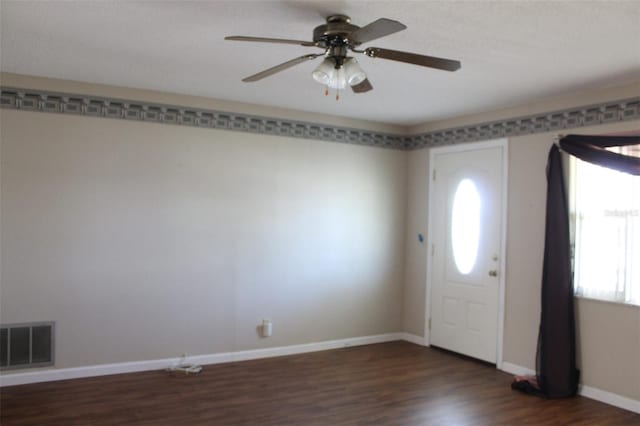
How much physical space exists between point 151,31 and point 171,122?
163 centimetres

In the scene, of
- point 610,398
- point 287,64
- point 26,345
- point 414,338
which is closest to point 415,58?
point 287,64

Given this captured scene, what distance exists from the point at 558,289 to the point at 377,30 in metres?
2.92

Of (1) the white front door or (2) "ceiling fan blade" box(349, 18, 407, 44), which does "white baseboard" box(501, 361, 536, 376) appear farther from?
(2) "ceiling fan blade" box(349, 18, 407, 44)

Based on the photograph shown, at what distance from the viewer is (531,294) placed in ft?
14.8

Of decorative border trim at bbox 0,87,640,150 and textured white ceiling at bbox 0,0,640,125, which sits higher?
textured white ceiling at bbox 0,0,640,125

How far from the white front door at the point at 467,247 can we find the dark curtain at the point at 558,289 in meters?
0.60

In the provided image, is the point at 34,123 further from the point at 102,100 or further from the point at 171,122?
the point at 171,122

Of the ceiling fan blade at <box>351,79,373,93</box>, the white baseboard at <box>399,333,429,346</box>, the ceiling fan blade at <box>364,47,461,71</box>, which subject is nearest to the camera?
the ceiling fan blade at <box>364,47,461,71</box>

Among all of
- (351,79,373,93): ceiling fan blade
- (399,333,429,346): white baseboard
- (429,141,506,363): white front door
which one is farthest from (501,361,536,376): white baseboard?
(351,79,373,93): ceiling fan blade

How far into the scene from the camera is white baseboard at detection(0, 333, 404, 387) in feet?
13.1

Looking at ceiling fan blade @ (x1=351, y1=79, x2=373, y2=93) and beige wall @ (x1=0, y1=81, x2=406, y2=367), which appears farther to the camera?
beige wall @ (x1=0, y1=81, x2=406, y2=367)

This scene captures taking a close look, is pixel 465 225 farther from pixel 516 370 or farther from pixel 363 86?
pixel 363 86

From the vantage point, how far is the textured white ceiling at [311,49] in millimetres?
2617

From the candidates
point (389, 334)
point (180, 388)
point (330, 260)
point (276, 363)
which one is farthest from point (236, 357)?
point (389, 334)
